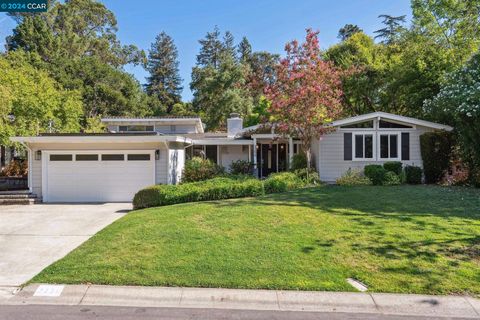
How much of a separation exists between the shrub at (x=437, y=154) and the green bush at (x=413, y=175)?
0.71 m

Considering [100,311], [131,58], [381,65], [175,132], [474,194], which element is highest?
[131,58]

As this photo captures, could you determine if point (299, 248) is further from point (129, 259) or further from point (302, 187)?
point (302, 187)

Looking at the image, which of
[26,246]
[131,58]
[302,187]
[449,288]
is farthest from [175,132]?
[131,58]

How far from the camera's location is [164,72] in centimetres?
5759

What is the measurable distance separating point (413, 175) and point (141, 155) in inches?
436

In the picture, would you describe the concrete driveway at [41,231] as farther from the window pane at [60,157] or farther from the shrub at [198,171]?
the shrub at [198,171]

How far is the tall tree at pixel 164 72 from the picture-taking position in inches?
2226

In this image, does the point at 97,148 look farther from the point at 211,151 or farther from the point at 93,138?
the point at 211,151

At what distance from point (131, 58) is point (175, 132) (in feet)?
96.0

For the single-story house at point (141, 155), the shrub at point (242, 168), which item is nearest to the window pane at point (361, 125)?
the single-story house at point (141, 155)

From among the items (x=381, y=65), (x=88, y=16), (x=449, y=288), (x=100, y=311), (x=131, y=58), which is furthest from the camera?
(x=131, y=58)

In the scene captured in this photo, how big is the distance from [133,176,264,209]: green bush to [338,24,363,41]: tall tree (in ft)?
130

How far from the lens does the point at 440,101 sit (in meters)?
14.5

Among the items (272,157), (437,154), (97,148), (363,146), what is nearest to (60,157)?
(97,148)
